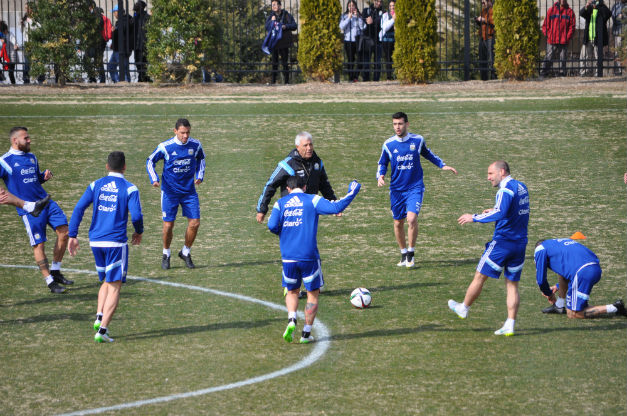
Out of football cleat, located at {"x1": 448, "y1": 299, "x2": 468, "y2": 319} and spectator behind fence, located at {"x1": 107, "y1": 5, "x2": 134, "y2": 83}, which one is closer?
football cleat, located at {"x1": 448, "y1": 299, "x2": 468, "y2": 319}

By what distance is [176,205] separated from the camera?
1363cm

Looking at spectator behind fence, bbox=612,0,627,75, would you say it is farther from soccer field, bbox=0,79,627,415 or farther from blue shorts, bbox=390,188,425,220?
blue shorts, bbox=390,188,425,220

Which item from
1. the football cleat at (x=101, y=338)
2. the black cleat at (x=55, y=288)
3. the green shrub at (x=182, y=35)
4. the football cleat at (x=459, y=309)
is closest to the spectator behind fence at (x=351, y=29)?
the green shrub at (x=182, y=35)

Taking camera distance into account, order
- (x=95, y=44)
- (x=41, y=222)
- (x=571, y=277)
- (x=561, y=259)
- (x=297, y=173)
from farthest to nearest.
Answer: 1. (x=95, y=44)
2. (x=41, y=222)
3. (x=297, y=173)
4. (x=561, y=259)
5. (x=571, y=277)

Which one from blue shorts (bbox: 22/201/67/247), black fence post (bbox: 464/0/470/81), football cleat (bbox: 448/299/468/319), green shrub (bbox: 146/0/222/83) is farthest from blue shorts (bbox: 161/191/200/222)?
black fence post (bbox: 464/0/470/81)

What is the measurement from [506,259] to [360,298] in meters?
2.00

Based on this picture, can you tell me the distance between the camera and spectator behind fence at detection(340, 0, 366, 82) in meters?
27.2

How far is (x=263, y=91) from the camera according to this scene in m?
27.8

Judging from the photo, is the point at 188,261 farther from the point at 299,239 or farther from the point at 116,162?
the point at 299,239

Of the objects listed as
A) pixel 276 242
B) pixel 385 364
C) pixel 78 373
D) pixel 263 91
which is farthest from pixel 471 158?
pixel 78 373

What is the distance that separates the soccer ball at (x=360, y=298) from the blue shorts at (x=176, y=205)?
128 inches

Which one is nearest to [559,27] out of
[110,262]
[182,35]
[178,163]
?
[182,35]

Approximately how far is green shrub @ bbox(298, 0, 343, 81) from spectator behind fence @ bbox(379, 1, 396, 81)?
1.43 m

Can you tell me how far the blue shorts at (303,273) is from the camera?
9.90 m
